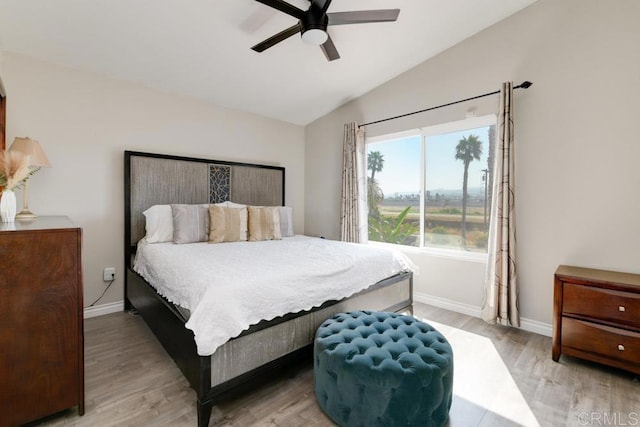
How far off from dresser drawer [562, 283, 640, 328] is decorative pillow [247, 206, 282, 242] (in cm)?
271

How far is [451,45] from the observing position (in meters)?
3.12

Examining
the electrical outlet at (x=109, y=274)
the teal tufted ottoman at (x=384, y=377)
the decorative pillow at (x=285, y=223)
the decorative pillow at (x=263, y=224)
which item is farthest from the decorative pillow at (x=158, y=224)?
the teal tufted ottoman at (x=384, y=377)

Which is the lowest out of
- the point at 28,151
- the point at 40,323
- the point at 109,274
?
the point at 109,274

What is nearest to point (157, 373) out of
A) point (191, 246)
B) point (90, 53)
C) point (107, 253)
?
point (191, 246)

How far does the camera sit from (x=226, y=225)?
3045 mm

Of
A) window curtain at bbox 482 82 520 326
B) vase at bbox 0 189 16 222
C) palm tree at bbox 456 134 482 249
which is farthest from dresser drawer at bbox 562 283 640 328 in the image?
vase at bbox 0 189 16 222

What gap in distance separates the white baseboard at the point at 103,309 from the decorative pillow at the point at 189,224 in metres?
1.01

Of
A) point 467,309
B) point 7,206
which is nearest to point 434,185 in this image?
point 467,309

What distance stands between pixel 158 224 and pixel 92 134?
3.63 ft

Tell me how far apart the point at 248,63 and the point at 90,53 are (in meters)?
1.41

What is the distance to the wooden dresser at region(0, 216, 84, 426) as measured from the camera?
1354 mm

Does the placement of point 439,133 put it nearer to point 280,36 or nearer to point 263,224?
point 280,36

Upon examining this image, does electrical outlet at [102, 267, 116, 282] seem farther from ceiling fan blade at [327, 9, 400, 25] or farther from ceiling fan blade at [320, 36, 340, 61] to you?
ceiling fan blade at [327, 9, 400, 25]

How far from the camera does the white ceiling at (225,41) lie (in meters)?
2.23
